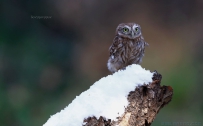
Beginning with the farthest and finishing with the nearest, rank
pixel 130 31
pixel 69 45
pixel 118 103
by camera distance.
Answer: pixel 69 45 → pixel 130 31 → pixel 118 103

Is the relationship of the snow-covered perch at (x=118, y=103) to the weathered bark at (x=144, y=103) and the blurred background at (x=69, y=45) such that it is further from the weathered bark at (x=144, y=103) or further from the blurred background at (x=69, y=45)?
the blurred background at (x=69, y=45)

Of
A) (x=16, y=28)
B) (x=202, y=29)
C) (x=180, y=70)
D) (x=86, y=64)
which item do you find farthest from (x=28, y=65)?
(x=202, y=29)

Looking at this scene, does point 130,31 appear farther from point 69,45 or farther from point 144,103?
point 69,45

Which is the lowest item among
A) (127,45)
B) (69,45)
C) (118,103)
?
(118,103)

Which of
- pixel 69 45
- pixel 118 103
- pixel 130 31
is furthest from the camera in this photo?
pixel 69 45

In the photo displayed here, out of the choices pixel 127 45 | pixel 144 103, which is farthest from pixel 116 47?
pixel 144 103

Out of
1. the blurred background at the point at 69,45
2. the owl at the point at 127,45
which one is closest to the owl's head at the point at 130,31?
the owl at the point at 127,45

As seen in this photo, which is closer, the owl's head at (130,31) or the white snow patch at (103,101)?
the white snow patch at (103,101)
